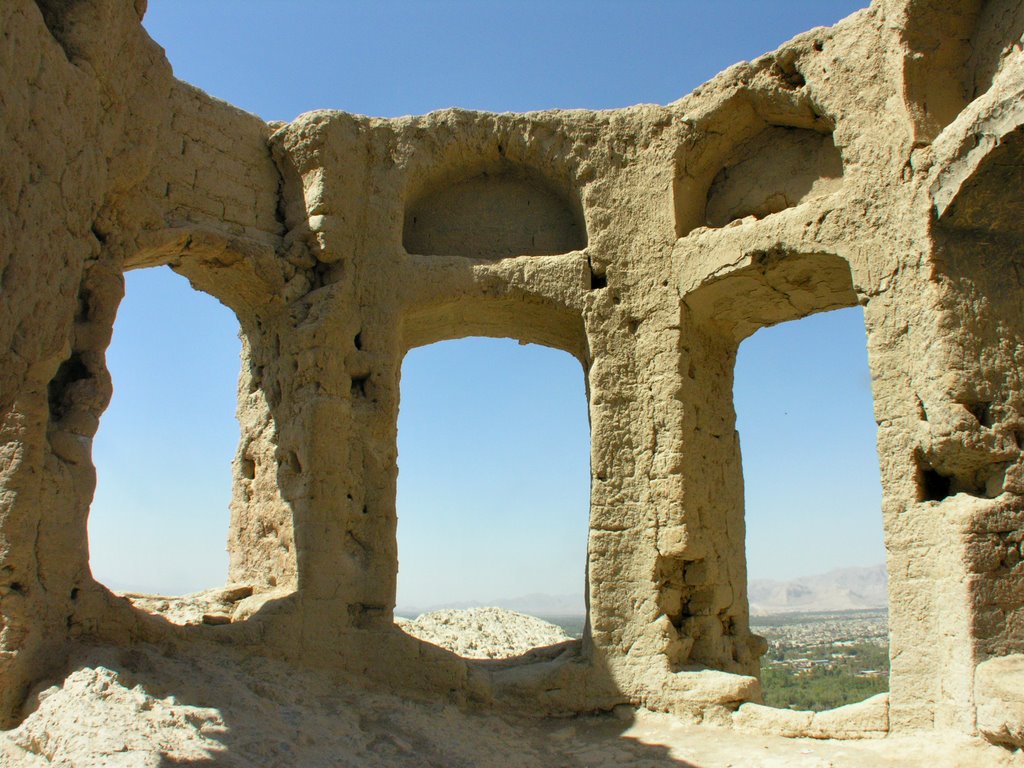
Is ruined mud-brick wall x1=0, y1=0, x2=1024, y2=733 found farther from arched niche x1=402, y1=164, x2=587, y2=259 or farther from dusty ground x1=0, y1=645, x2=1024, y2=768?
dusty ground x1=0, y1=645, x2=1024, y2=768

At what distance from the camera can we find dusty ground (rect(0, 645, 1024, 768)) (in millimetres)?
5090

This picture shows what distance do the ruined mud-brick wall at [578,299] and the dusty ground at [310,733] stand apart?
242mm

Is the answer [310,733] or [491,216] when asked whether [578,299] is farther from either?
[310,733]

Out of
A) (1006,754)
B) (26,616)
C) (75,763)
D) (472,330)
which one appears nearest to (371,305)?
(472,330)

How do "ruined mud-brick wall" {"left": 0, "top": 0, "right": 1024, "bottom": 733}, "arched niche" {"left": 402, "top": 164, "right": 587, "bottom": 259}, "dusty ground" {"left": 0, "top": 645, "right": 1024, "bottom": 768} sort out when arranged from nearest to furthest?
"dusty ground" {"left": 0, "top": 645, "right": 1024, "bottom": 768} < "ruined mud-brick wall" {"left": 0, "top": 0, "right": 1024, "bottom": 733} < "arched niche" {"left": 402, "top": 164, "right": 587, "bottom": 259}

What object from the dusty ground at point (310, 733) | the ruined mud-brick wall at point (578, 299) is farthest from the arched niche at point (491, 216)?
the dusty ground at point (310, 733)

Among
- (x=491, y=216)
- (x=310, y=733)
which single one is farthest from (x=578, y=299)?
(x=310, y=733)

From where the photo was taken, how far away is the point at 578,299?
831 cm

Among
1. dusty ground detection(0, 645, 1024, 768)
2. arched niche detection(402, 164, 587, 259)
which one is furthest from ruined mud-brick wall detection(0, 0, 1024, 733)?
dusty ground detection(0, 645, 1024, 768)

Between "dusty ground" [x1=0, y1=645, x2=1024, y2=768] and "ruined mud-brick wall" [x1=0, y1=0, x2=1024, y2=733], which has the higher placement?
"ruined mud-brick wall" [x1=0, y1=0, x2=1024, y2=733]

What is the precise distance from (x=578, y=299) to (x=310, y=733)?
Result: 4.14m

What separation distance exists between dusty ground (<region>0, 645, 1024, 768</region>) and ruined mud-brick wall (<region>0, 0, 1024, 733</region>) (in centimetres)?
24

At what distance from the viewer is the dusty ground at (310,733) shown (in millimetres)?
5090

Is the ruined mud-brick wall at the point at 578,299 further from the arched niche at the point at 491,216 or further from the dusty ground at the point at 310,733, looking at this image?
the dusty ground at the point at 310,733
